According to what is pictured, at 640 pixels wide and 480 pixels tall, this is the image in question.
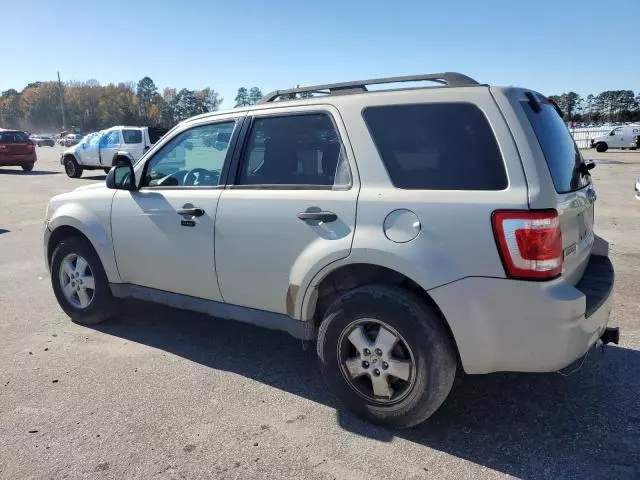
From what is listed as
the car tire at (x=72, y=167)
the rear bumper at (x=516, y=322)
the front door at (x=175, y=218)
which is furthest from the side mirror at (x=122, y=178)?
the car tire at (x=72, y=167)

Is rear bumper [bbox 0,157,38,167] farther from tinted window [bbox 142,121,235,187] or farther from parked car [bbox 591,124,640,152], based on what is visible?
parked car [bbox 591,124,640,152]

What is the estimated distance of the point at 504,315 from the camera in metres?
2.68

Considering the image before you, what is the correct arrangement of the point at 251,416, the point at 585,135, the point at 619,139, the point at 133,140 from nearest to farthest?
the point at 251,416
the point at 133,140
the point at 619,139
the point at 585,135

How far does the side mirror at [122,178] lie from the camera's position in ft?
14.1

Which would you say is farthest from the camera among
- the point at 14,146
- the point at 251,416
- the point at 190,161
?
the point at 14,146

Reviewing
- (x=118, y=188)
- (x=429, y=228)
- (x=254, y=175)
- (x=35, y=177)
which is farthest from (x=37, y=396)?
(x=35, y=177)

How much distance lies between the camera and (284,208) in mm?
3357

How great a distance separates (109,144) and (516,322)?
2016 cm

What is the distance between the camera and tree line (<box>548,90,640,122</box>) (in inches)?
3708

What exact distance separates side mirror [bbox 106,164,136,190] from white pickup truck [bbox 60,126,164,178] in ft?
53.1

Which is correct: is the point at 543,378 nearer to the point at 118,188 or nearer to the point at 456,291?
the point at 456,291

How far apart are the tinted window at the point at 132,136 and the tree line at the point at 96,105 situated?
Answer: 362ft

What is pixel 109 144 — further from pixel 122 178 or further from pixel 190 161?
pixel 190 161

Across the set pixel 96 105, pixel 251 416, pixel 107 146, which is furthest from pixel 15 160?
pixel 96 105
